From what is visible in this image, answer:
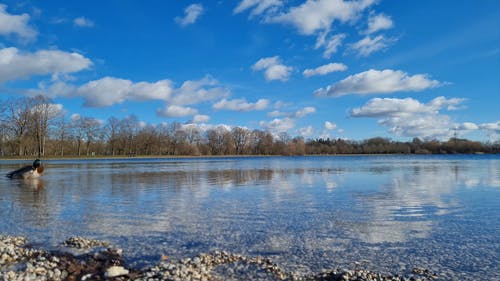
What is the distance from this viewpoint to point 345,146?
163000mm

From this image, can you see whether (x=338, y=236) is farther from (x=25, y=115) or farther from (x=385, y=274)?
(x=25, y=115)

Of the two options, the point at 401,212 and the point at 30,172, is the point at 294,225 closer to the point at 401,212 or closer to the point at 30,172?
the point at 401,212

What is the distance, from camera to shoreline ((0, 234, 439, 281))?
21.9 ft

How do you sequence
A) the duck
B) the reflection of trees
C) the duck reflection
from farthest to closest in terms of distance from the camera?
the duck, the duck reflection, the reflection of trees

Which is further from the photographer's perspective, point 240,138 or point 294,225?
point 240,138

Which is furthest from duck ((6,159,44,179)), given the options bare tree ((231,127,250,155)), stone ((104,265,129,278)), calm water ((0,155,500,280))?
bare tree ((231,127,250,155))

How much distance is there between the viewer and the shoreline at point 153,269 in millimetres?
6676

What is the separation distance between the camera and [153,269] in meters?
7.04

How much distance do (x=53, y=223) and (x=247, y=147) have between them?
130 m

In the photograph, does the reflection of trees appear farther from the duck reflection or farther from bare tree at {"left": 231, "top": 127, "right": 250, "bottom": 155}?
bare tree at {"left": 231, "top": 127, "right": 250, "bottom": 155}

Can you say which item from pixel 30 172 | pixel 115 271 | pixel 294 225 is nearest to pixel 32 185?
pixel 30 172

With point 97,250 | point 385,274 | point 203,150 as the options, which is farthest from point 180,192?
point 203,150

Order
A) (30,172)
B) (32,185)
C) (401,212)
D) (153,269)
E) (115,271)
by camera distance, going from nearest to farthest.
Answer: (115,271)
(153,269)
(401,212)
(32,185)
(30,172)

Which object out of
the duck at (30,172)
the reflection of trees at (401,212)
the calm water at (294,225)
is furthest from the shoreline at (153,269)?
the duck at (30,172)
